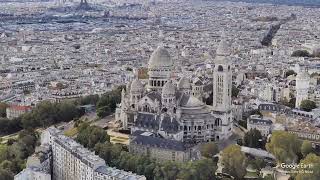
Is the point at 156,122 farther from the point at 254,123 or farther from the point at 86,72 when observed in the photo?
the point at 86,72

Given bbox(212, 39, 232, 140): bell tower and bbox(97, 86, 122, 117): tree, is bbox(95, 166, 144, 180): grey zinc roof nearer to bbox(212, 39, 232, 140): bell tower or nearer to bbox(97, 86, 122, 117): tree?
bbox(212, 39, 232, 140): bell tower

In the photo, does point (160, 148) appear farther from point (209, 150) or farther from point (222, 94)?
point (222, 94)

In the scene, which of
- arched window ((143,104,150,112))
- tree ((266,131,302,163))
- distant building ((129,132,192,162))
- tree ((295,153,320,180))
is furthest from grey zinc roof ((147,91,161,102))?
tree ((295,153,320,180))

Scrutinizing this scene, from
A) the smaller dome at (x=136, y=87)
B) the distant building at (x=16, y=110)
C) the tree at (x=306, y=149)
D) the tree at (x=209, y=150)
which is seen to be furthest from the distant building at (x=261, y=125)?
the distant building at (x=16, y=110)

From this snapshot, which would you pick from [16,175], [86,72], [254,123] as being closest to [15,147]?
[16,175]

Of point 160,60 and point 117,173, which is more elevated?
point 160,60

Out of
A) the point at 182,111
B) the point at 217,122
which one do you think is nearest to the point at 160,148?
the point at 182,111
